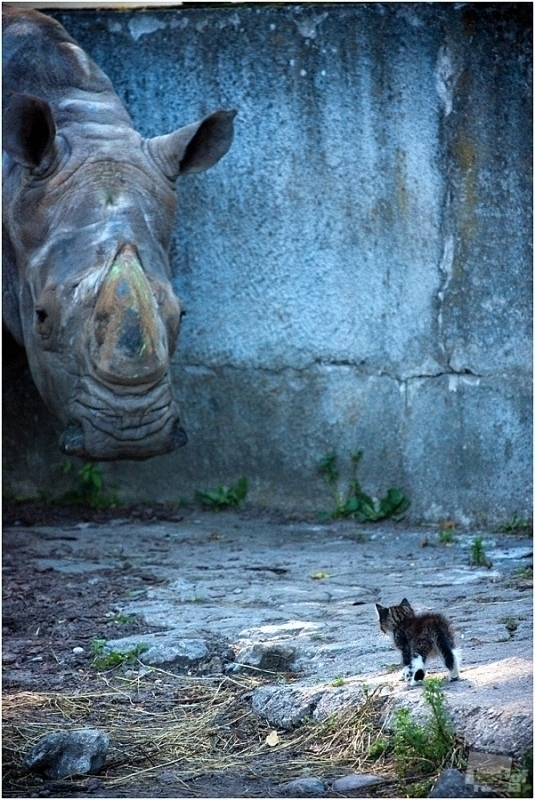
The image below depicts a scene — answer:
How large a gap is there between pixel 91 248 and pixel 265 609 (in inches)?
74.0

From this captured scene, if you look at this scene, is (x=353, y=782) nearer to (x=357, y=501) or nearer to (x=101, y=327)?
(x=101, y=327)

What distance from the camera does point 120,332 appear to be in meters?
6.30

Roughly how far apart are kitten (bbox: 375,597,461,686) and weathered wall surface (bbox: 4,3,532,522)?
3274 mm

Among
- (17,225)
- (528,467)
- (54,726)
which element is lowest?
(54,726)

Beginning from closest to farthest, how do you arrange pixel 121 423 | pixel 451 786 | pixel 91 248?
pixel 451 786
pixel 121 423
pixel 91 248

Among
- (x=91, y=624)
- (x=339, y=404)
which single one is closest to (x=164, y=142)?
(x=339, y=404)

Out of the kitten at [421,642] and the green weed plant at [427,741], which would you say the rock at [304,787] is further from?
the kitten at [421,642]

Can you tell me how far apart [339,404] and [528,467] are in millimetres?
1209

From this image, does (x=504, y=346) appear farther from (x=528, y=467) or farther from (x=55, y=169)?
(x=55, y=169)

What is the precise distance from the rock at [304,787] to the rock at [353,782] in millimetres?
46

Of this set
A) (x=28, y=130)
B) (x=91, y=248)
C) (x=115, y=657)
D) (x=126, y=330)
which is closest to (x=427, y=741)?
(x=115, y=657)

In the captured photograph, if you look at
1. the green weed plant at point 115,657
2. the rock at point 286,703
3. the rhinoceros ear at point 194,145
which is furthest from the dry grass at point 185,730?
the rhinoceros ear at point 194,145

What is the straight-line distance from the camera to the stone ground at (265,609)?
4.44 metres

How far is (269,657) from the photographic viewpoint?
5305mm
